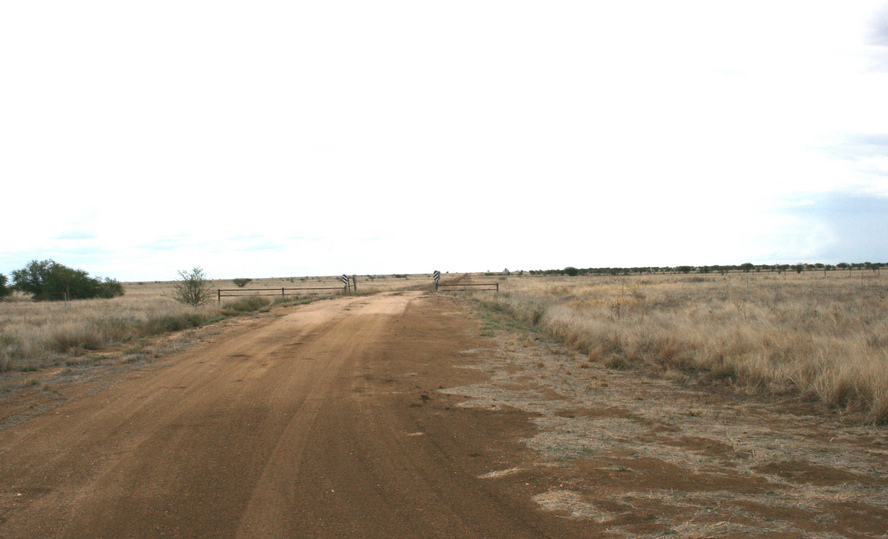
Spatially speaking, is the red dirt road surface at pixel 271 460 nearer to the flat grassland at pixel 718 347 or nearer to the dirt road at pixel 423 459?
the dirt road at pixel 423 459

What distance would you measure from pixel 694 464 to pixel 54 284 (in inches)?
2382

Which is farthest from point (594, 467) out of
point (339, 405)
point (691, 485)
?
point (339, 405)

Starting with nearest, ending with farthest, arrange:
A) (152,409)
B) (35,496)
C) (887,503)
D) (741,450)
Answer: (887,503)
(35,496)
(741,450)
(152,409)

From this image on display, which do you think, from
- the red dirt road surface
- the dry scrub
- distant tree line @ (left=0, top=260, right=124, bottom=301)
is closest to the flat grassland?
the dry scrub

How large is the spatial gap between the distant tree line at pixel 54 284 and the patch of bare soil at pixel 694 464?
55.6 m

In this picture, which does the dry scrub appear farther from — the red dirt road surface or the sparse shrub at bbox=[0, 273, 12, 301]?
the sparse shrub at bbox=[0, 273, 12, 301]

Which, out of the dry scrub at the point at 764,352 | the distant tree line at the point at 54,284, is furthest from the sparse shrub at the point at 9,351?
the distant tree line at the point at 54,284

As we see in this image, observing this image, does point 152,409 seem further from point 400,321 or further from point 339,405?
point 400,321

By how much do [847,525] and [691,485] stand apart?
4.03 feet

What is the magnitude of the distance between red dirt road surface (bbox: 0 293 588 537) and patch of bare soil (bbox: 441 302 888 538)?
1.42 feet

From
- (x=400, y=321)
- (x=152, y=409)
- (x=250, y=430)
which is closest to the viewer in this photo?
(x=250, y=430)

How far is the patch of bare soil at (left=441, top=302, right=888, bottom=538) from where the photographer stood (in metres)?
4.38

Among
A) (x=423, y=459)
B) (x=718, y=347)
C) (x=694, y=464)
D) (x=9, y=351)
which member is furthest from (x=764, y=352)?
(x=9, y=351)

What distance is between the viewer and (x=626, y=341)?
13.6 meters
